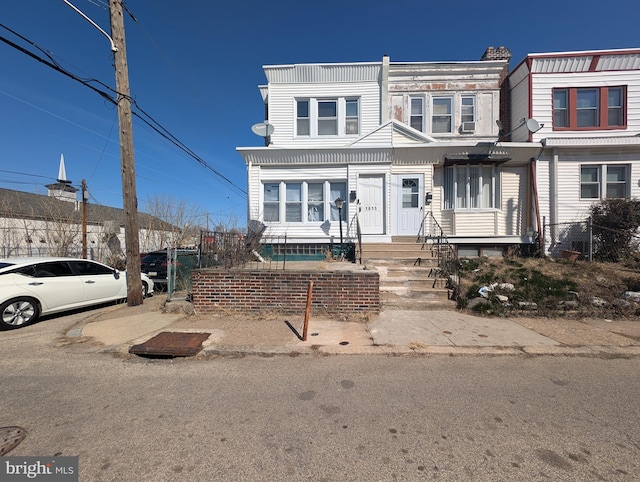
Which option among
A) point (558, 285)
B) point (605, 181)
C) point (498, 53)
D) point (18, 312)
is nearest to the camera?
point (18, 312)

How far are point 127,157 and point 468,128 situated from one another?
41.9 ft

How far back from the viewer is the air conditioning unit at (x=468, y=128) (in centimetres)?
1231

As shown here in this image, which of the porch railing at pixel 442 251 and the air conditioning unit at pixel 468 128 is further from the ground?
the air conditioning unit at pixel 468 128

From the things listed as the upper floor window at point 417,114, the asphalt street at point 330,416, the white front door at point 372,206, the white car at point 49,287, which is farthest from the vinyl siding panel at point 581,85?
the white car at point 49,287

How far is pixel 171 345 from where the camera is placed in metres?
4.67

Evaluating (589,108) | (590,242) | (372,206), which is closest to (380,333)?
(372,206)

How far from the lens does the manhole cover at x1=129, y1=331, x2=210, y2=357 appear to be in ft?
14.6

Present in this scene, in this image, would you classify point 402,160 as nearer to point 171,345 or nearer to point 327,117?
point 327,117

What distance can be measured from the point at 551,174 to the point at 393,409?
12349 millimetres

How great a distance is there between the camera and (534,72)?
11.3 meters

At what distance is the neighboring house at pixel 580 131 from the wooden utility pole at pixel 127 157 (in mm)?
13528

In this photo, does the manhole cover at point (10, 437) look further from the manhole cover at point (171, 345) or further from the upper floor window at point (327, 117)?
the upper floor window at point (327, 117)

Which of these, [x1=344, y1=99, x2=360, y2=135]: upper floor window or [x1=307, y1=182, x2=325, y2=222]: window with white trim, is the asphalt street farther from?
[x1=344, y1=99, x2=360, y2=135]: upper floor window

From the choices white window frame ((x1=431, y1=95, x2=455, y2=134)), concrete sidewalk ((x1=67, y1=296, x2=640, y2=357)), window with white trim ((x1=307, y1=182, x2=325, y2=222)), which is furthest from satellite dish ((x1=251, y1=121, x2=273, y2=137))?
concrete sidewalk ((x1=67, y1=296, x2=640, y2=357))
